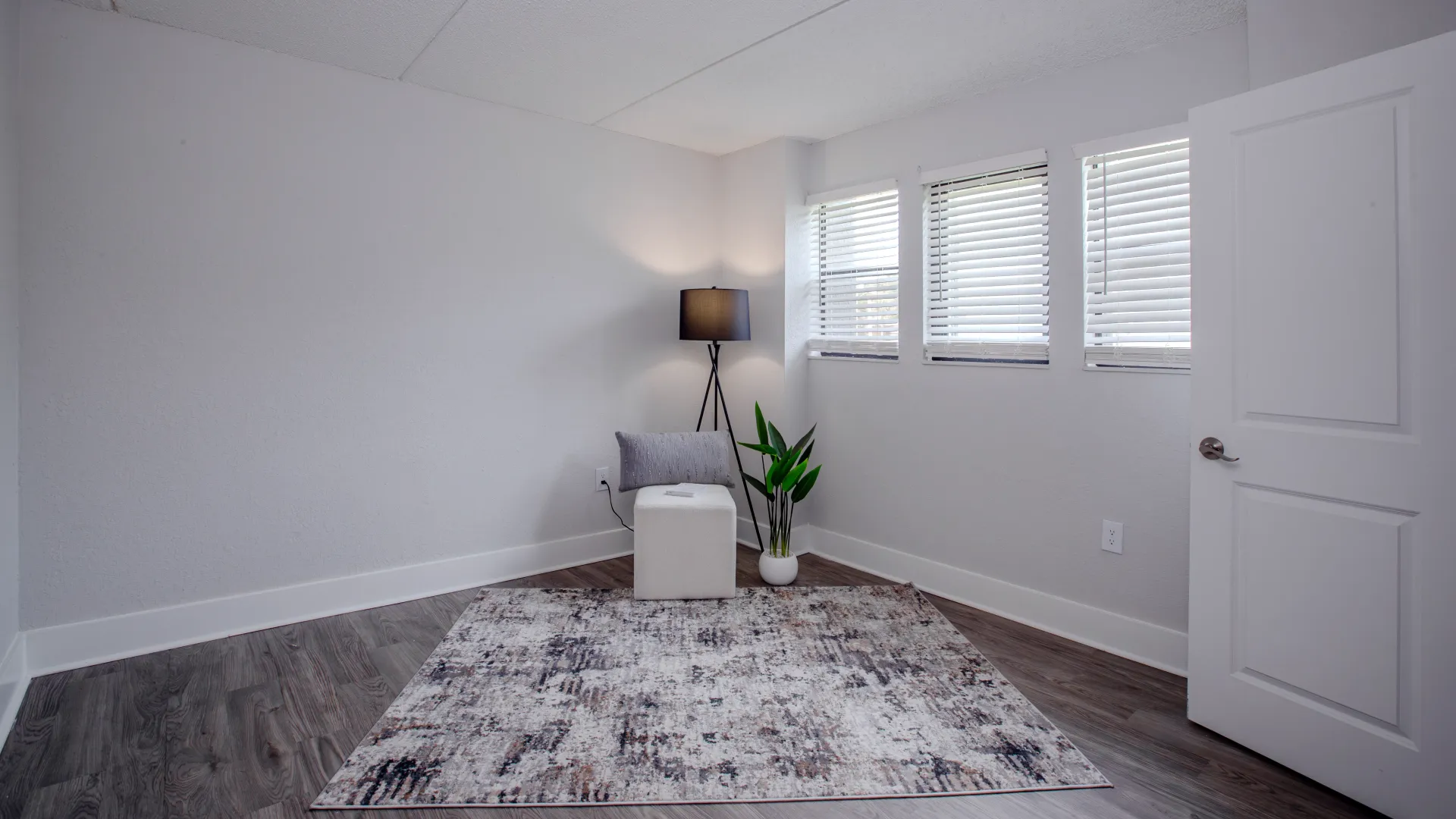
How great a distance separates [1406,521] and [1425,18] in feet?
4.48

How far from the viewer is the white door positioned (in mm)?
1732

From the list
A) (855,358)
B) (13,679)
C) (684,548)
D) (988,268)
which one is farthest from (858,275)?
A: (13,679)

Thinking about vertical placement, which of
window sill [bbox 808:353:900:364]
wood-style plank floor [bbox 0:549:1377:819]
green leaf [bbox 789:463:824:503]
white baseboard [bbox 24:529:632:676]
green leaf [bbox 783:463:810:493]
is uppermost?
window sill [bbox 808:353:900:364]

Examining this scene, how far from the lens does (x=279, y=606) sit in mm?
3029

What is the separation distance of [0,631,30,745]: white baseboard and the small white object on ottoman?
205cm

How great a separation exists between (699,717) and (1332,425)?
76.5 inches

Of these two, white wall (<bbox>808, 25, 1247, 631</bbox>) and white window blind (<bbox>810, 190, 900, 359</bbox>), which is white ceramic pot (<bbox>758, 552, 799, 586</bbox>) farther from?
white window blind (<bbox>810, 190, 900, 359</bbox>)

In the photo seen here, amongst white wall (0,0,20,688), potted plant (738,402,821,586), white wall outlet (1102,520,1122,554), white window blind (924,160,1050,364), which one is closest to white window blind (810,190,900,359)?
white window blind (924,160,1050,364)

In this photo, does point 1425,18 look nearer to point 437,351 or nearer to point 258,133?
point 437,351

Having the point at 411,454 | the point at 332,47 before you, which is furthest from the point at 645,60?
the point at 411,454

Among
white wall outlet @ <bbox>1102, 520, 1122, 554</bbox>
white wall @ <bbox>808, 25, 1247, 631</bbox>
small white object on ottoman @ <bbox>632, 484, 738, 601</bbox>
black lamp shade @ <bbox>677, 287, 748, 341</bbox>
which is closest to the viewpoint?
white wall @ <bbox>808, 25, 1247, 631</bbox>

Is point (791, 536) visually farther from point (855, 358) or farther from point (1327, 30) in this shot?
point (1327, 30)

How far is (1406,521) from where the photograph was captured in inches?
70.2

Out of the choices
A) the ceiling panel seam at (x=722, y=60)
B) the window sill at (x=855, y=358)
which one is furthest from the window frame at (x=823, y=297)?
the ceiling panel seam at (x=722, y=60)
